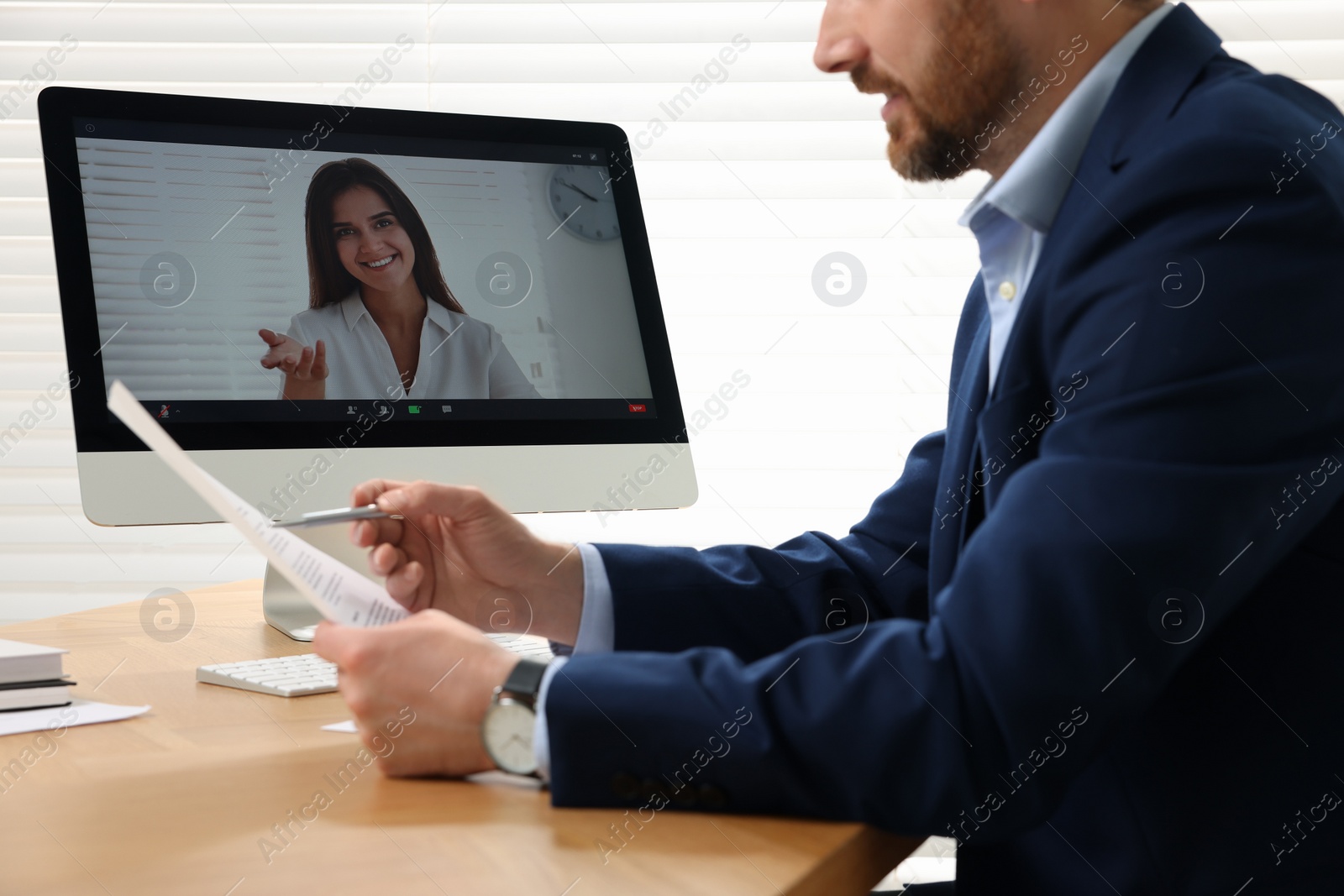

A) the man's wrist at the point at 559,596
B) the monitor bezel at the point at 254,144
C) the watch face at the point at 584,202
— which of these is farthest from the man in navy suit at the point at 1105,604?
the watch face at the point at 584,202

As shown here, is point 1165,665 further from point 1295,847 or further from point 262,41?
point 262,41

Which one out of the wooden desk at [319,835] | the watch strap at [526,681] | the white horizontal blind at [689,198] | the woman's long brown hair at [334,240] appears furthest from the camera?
the white horizontal blind at [689,198]

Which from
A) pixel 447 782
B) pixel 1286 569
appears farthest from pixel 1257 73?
pixel 447 782

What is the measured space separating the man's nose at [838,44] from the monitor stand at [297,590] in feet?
2.30

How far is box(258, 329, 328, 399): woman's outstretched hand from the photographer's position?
1228 mm

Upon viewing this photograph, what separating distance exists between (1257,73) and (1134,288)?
0.26 meters

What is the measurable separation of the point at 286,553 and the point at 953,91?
66 cm

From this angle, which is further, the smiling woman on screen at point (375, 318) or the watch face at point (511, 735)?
the smiling woman on screen at point (375, 318)

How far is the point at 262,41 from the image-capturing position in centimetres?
201

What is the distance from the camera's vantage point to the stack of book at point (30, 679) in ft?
2.97

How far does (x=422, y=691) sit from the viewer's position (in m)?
0.73

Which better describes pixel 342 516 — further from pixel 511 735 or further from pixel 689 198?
pixel 689 198

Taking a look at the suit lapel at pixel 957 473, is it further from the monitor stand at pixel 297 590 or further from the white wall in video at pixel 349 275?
the monitor stand at pixel 297 590

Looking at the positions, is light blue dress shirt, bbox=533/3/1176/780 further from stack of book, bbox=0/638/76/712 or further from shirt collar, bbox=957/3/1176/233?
stack of book, bbox=0/638/76/712
